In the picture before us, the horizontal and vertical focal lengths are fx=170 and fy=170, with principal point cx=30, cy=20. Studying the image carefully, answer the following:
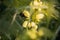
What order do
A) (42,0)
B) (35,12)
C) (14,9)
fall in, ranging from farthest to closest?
(14,9) → (42,0) → (35,12)

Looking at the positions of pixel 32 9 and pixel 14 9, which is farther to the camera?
pixel 14 9

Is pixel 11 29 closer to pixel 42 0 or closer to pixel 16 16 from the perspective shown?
pixel 16 16

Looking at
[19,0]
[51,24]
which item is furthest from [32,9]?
[51,24]

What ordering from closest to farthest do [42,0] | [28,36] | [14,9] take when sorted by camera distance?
1. [28,36]
2. [42,0]
3. [14,9]

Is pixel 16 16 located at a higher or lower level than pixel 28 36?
higher

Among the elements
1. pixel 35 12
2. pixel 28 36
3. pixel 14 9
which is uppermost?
pixel 14 9

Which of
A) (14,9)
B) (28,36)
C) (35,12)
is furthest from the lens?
(14,9)

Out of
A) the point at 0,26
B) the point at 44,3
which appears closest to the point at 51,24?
the point at 44,3

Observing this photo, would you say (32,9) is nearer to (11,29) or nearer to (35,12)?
(35,12)

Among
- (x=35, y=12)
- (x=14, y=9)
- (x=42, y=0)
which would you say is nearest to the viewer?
(x=35, y=12)
